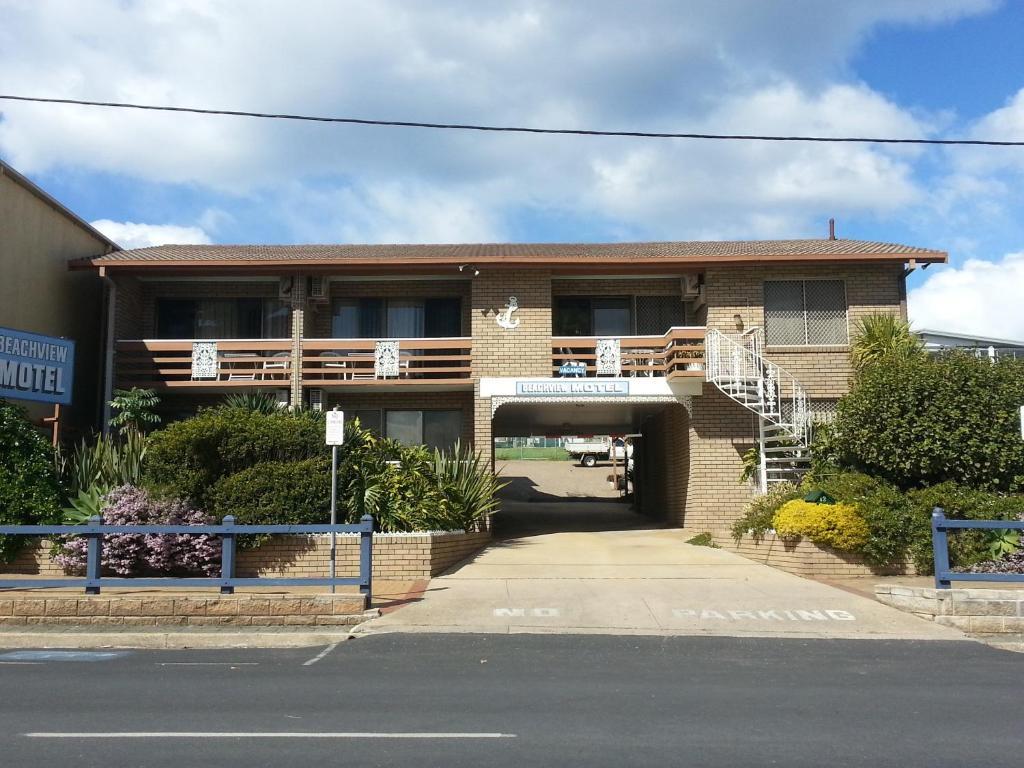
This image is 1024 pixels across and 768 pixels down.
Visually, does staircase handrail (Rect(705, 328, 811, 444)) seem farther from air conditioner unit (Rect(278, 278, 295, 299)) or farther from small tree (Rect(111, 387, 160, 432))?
small tree (Rect(111, 387, 160, 432))

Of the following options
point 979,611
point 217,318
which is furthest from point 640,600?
point 217,318

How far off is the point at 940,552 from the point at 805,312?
9674 millimetres

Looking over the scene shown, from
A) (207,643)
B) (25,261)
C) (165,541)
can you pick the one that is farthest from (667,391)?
(25,261)

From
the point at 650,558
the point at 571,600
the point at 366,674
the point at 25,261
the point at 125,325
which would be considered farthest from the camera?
the point at 125,325

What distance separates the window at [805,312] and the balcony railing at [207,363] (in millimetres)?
10409

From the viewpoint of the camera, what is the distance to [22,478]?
1488 centimetres

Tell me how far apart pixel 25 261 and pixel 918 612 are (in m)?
17.6

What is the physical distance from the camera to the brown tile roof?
781 inches

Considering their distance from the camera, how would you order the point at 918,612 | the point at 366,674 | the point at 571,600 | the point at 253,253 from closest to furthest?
1. the point at 366,674
2. the point at 918,612
3. the point at 571,600
4. the point at 253,253

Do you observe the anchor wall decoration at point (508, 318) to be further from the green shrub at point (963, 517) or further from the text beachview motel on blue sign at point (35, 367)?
the green shrub at point (963, 517)

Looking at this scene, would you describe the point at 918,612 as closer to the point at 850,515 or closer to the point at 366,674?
the point at 850,515

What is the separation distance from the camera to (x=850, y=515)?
14406 mm

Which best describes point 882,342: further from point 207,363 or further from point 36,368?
point 36,368

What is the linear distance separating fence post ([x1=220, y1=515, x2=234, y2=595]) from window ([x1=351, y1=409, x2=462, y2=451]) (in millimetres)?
9804
